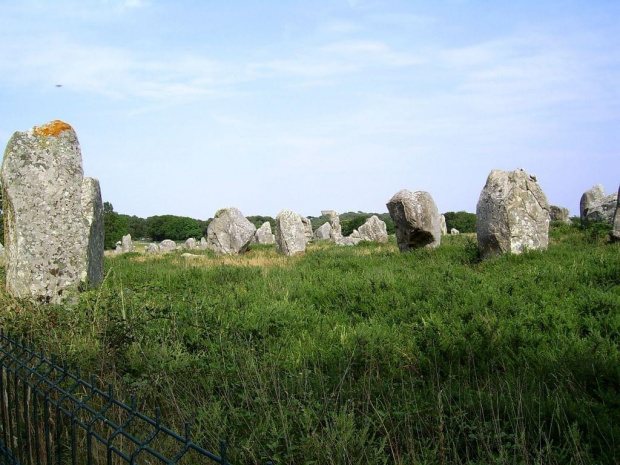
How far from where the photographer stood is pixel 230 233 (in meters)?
22.7

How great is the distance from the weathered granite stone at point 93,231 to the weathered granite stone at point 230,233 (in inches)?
469

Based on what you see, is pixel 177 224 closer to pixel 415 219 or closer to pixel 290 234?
pixel 290 234

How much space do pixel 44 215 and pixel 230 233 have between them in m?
14.6

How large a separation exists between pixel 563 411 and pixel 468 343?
182 centimetres

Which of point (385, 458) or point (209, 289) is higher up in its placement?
point (209, 289)

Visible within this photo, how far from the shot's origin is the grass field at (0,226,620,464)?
369 cm

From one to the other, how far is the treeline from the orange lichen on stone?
56.3 meters

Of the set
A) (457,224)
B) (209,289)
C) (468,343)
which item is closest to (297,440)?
(468,343)

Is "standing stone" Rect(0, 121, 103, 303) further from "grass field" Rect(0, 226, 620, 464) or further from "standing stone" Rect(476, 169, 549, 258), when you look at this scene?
"standing stone" Rect(476, 169, 549, 258)

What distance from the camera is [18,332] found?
678 centimetres

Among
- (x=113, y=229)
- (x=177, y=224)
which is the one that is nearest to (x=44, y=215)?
(x=113, y=229)

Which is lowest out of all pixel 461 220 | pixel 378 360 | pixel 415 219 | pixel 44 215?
pixel 378 360

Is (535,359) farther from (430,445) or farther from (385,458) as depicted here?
(385,458)

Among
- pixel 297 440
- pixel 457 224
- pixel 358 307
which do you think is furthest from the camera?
pixel 457 224
